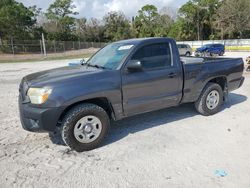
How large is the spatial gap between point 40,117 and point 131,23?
215 feet

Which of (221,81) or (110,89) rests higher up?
(110,89)

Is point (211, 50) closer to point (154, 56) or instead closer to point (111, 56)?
point (154, 56)

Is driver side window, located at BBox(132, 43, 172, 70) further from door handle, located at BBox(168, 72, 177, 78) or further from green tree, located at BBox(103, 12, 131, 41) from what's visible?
green tree, located at BBox(103, 12, 131, 41)

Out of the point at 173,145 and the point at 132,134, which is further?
the point at 132,134

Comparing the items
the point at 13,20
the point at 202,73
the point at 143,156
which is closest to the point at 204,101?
the point at 202,73

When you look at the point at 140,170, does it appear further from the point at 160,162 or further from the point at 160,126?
the point at 160,126

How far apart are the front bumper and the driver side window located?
65.8 inches

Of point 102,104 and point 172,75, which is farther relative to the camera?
point 172,75

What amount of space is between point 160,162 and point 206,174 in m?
0.65

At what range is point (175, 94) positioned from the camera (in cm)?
470

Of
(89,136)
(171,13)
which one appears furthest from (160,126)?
A: (171,13)

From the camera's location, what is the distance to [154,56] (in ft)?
14.6

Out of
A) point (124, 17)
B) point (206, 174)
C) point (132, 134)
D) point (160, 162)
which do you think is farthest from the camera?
point (124, 17)

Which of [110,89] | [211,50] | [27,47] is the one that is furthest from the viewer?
[27,47]
